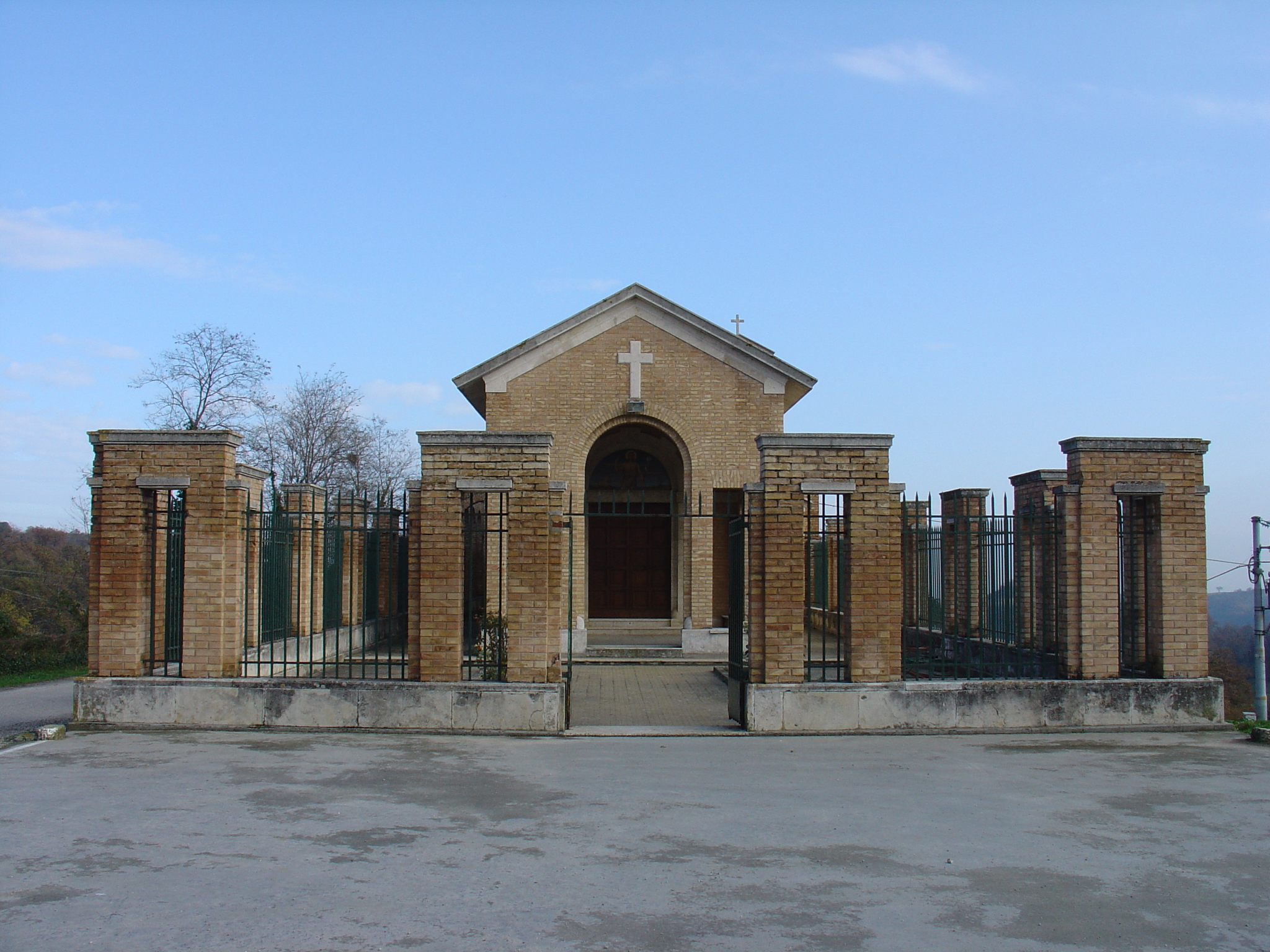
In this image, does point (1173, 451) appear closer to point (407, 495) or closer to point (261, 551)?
point (407, 495)

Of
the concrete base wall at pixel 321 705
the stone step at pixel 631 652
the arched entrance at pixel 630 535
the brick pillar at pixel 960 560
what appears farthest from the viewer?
the arched entrance at pixel 630 535

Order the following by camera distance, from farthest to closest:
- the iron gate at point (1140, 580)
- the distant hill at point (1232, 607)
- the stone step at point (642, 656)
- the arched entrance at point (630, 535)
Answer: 1. the distant hill at point (1232, 607)
2. the arched entrance at point (630, 535)
3. the stone step at point (642, 656)
4. the iron gate at point (1140, 580)

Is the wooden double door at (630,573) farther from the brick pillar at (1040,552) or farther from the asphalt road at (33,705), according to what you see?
the asphalt road at (33,705)

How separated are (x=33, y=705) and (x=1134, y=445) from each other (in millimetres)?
15307

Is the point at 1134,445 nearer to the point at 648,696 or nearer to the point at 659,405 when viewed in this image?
the point at 648,696

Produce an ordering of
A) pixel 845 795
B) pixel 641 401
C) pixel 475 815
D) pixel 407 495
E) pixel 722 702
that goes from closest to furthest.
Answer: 1. pixel 475 815
2. pixel 845 795
3. pixel 407 495
4. pixel 722 702
5. pixel 641 401

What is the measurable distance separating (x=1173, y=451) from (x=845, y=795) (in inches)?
242

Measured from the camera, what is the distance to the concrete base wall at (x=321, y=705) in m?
9.88

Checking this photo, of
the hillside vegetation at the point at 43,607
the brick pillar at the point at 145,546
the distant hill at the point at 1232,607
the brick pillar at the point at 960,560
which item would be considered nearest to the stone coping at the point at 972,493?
the brick pillar at the point at 960,560

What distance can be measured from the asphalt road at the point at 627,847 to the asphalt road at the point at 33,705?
3364mm

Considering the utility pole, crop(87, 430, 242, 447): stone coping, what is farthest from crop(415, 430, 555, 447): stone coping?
the utility pole

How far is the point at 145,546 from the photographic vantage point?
412 inches

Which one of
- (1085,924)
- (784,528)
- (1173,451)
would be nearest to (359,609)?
(784,528)

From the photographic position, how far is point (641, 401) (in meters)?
18.8
